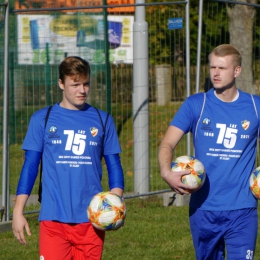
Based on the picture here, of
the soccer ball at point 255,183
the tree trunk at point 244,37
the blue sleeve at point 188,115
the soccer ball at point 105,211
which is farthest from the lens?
the tree trunk at point 244,37

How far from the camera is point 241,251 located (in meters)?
5.78

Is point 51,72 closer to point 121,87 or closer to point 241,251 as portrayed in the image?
point 121,87

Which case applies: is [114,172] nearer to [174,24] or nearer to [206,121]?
[206,121]

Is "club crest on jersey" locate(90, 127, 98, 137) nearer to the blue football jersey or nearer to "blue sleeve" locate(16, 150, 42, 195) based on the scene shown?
the blue football jersey

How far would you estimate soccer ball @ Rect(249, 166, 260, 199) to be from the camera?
5.70 meters

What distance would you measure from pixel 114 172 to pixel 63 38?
10.0 metres

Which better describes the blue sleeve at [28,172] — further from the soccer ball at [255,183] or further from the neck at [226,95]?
the soccer ball at [255,183]

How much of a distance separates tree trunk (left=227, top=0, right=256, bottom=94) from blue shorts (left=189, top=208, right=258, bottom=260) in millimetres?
8100

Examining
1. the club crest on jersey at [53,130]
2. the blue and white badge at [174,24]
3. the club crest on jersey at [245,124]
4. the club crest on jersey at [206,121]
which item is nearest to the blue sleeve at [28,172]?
the club crest on jersey at [53,130]

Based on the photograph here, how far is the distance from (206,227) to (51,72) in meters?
9.33

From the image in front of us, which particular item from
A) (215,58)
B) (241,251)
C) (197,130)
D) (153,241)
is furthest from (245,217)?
(153,241)

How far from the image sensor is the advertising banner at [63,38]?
14.4m

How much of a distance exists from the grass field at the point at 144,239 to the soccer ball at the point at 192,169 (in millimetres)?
2882

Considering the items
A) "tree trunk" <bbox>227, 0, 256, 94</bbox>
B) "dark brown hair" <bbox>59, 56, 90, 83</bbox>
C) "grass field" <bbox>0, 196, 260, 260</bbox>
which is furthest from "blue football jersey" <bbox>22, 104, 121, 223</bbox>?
"tree trunk" <bbox>227, 0, 256, 94</bbox>
